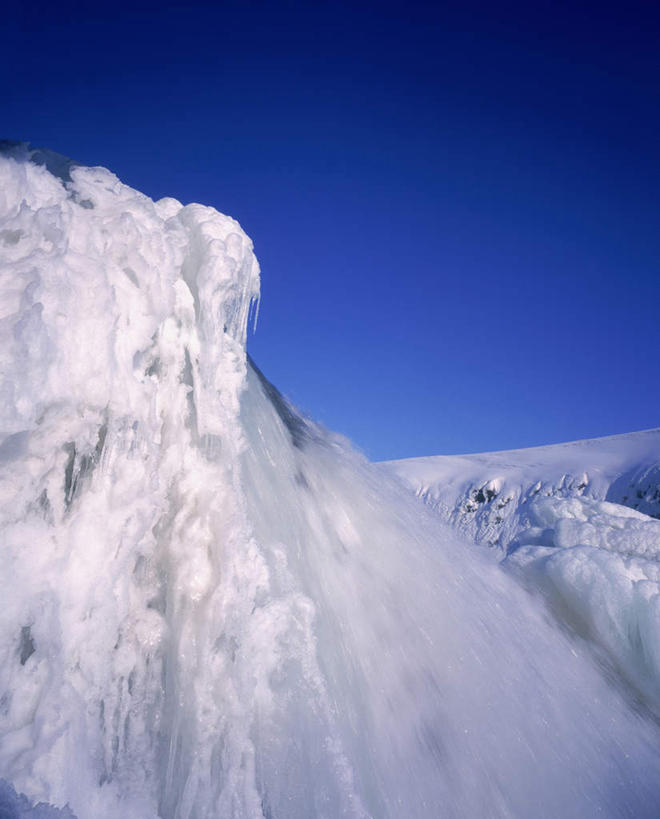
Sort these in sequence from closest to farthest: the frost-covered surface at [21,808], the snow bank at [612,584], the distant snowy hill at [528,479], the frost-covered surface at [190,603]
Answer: the frost-covered surface at [21,808] → the frost-covered surface at [190,603] → the snow bank at [612,584] → the distant snowy hill at [528,479]

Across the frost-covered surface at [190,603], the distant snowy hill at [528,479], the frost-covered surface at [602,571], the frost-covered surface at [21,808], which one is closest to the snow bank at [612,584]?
the frost-covered surface at [602,571]

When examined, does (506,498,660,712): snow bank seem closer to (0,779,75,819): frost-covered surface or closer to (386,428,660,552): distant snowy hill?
(0,779,75,819): frost-covered surface

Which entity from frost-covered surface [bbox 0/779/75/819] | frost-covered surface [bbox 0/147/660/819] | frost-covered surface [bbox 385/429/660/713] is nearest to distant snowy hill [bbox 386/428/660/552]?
frost-covered surface [bbox 385/429/660/713]

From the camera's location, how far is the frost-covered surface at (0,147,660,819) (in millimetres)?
1804

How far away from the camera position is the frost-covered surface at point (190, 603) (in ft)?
5.92

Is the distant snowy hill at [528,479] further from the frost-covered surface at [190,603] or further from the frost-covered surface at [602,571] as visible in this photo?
the frost-covered surface at [190,603]

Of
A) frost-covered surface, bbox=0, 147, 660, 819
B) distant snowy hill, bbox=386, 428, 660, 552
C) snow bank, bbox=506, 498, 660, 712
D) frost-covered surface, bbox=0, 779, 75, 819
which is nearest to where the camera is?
frost-covered surface, bbox=0, 779, 75, 819

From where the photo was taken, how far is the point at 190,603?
7.44ft

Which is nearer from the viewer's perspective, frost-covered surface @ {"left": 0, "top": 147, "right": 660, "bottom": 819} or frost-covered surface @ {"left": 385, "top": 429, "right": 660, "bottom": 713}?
frost-covered surface @ {"left": 0, "top": 147, "right": 660, "bottom": 819}

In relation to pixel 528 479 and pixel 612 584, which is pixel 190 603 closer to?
pixel 612 584

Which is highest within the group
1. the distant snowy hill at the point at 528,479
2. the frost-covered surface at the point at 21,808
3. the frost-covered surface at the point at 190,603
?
the distant snowy hill at the point at 528,479

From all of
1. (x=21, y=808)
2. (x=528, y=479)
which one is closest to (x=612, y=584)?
(x=21, y=808)

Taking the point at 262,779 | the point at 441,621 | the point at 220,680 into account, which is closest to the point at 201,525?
the point at 220,680

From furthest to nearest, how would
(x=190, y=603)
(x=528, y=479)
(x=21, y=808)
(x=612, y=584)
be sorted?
(x=528, y=479) < (x=612, y=584) < (x=190, y=603) < (x=21, y=808)
